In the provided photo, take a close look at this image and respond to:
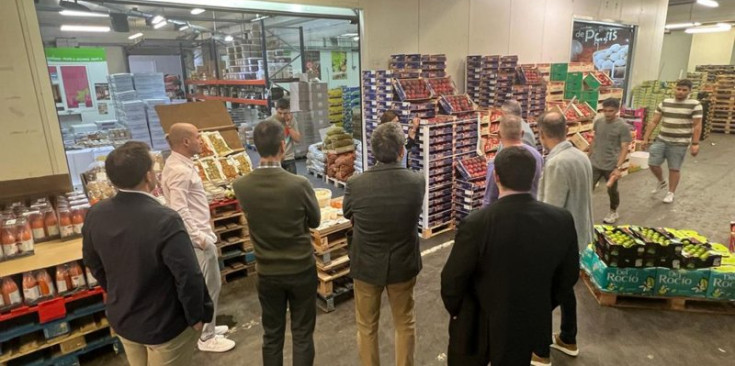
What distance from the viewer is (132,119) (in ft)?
32.3

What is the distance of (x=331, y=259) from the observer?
175 inches

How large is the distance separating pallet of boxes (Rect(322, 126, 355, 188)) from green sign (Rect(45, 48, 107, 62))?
5.63 meters

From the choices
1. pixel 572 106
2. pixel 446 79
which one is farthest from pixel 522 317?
pixel 572 106

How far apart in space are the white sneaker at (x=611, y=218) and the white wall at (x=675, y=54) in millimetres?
17038

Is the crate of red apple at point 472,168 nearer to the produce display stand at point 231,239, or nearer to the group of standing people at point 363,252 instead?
the group of standing people at point 363,252

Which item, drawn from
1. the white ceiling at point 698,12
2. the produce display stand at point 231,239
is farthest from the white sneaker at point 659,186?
the white ceiling at point 698,12

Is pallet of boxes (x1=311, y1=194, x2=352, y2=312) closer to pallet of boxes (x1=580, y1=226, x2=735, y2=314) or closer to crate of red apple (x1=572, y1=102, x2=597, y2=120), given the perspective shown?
pallet of boxes (x1=580, y1=226, x2=735, y2=314)

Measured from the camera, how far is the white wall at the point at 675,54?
19250mm

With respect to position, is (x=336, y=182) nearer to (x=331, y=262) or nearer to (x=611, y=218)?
(x=331, y=262)

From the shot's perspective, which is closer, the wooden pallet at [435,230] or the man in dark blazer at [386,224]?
the man in dark blazer at [386,224]

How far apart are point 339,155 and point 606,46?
8574mm

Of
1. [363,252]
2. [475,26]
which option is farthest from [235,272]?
[475,26]

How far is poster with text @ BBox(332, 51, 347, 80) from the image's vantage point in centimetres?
1833

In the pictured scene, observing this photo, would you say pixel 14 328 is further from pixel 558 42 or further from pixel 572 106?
pixel 558 42
